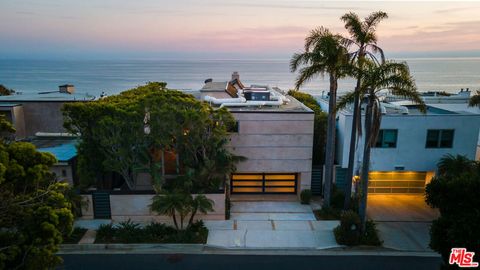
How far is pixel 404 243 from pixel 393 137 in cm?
698

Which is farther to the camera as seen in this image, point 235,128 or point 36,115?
point 36,115

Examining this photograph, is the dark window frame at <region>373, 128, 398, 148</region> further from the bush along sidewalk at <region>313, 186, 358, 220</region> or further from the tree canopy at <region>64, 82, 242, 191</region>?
the tree canopy at <region>64, 82, 242, 191</region>

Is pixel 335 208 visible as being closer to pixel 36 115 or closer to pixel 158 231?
pixel 158 231

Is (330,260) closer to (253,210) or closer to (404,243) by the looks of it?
(404,243)

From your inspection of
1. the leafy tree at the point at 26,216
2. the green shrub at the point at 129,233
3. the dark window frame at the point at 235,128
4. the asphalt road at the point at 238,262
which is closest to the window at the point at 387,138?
the asphalt road at the point at 238,262

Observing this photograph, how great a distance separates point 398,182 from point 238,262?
13171 millimetres

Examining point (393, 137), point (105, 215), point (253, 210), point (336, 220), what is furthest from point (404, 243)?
point (105, 215)

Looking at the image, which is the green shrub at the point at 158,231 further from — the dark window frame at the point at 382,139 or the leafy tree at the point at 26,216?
the dark window frame at the point at 382,139

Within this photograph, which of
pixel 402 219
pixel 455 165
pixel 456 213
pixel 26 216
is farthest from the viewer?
pixel 455 165

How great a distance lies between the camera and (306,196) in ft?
72.0

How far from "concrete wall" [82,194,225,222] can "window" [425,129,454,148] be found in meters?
13.3

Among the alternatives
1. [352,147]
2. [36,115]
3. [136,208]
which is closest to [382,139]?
[352,147]

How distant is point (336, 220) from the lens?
64.1 feet

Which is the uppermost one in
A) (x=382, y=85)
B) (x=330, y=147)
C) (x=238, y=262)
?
(x=382, y=85)
